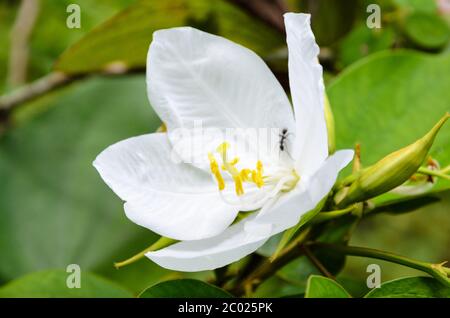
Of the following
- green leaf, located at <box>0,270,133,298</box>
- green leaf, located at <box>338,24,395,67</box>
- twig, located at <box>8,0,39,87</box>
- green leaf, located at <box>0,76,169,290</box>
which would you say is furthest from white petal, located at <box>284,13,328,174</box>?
twig, located at <box>8,0,39,87</box>

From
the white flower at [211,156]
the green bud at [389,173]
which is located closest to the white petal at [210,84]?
the white flower at [211,156]

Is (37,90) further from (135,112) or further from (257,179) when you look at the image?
(257,179)

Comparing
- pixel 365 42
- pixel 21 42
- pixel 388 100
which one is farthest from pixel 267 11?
pixel 21 42

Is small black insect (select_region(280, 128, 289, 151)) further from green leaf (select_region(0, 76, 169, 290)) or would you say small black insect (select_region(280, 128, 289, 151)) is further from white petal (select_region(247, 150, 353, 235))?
green leaf (select_region(0, 76, 169, 290))

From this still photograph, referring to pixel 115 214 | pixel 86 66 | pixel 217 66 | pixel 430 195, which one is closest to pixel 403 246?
pixel 115 214

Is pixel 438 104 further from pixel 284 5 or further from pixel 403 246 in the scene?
pixel 403 246
